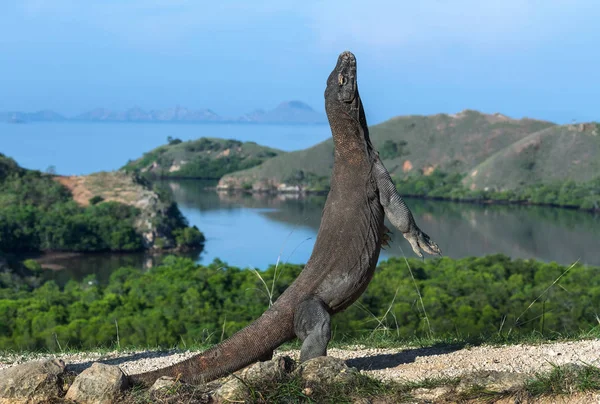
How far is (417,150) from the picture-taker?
113m

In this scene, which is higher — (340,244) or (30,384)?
(340,244)

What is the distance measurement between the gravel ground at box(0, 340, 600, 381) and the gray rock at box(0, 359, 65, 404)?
6.58 ft

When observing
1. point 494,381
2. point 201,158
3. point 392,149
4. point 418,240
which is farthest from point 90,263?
point 201,158

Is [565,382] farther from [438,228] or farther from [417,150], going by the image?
[417,150]

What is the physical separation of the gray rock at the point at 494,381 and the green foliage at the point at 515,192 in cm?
7843

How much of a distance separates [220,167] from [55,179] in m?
51.2

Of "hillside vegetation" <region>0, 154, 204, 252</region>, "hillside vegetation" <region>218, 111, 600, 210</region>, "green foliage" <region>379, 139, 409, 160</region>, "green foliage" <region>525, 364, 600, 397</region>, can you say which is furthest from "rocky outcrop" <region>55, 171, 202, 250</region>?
"green foliage" <region>525, 364, 600, 397</region>

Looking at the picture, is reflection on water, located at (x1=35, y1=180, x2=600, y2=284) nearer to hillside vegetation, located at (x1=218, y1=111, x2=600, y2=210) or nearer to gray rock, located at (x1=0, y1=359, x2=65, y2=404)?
hillside vegetation, located at (x1=218, y1=111, x2=600, y2=210)

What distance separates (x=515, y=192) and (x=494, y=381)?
8528 centimetres

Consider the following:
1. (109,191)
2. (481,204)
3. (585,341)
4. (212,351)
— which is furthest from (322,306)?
(481,204)

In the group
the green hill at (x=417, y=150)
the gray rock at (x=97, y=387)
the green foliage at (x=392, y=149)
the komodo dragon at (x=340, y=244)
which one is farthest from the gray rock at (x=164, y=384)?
the green foliage at (x=392, y=149)

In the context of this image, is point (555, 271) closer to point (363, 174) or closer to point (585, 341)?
point (585, 341)

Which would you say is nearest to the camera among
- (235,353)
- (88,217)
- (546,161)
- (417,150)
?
(235,353)

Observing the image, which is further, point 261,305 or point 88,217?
point 88,217
